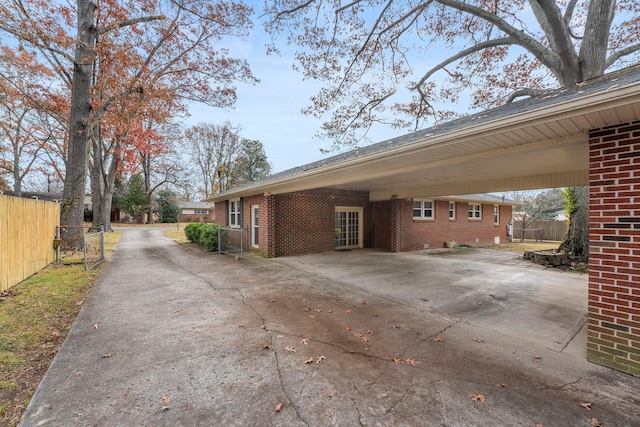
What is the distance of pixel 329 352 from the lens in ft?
10.7

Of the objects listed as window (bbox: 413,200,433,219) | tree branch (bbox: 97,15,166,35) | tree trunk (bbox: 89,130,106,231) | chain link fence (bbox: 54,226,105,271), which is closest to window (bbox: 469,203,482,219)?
window (bbox: 413,200,433,219)

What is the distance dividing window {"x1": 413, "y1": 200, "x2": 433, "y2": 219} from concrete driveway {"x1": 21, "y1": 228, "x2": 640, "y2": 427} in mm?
7504

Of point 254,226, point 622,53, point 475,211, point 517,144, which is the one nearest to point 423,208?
point 475,211

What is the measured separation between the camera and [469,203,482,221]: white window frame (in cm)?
1611

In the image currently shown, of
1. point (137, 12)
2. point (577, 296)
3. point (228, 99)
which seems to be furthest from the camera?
point (228, 99)

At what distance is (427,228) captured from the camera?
13867mm

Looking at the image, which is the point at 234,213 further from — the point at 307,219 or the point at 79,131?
the point at 79,131

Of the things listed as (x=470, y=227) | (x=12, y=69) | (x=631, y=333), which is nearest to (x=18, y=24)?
(x=12, y=69)

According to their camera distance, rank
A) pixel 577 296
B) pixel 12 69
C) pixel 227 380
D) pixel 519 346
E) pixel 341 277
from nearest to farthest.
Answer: pixel 227 380
pixel 519 346
pixel 577 296
pixel 341 277
pixel 12 69

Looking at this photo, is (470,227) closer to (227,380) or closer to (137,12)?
(227,380)

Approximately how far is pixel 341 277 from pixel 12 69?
71.1 feet

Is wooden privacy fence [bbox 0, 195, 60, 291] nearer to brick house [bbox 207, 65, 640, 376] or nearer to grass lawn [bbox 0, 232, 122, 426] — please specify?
grass lawn [bbox 0, 232, 122, 426]

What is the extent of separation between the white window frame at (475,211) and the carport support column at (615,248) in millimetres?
14157

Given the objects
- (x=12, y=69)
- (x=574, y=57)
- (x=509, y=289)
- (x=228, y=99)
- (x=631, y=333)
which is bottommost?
(x=509, y=289)
